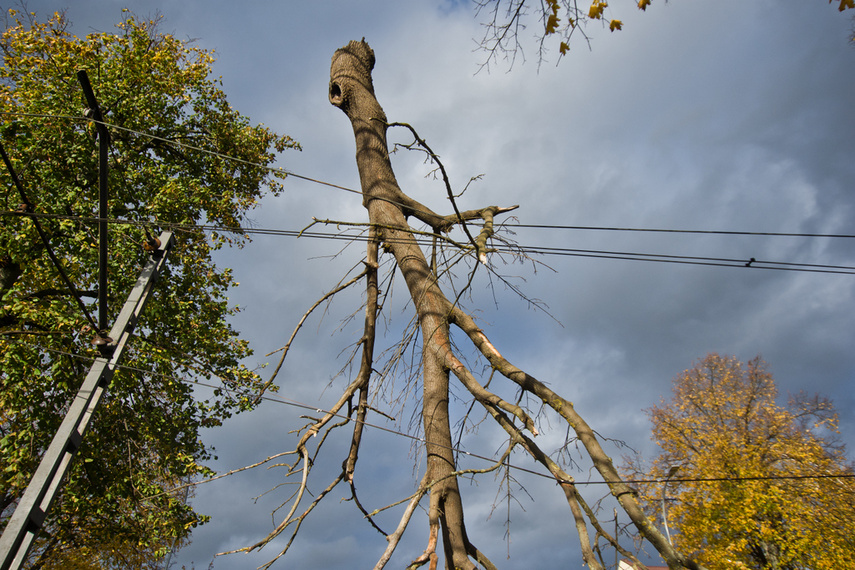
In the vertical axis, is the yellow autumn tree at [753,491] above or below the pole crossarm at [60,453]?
above

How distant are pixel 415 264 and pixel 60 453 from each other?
2.82 m

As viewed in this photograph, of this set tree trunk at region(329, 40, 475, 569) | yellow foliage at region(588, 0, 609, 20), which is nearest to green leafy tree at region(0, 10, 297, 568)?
tree trunk at region(329, 40, 475, 569)

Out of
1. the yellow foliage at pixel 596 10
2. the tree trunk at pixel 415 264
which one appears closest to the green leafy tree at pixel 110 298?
the tree trunk at pixel 415 264

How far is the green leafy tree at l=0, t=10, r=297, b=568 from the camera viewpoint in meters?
6.57

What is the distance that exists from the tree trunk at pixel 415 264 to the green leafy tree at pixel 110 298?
1489 mm

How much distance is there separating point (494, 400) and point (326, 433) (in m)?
1.49

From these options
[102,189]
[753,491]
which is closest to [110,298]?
[102,189]

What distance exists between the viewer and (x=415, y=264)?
4.49 metres

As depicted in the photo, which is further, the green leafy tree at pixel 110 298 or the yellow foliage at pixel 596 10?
the green leafy tree at pixel 110 298

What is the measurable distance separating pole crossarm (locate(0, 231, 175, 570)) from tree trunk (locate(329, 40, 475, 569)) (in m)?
2.14

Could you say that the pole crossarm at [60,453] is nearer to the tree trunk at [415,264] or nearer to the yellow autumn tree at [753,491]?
the tree trunk at [415,264]

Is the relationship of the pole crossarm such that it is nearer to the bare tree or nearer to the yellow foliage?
the bare tree

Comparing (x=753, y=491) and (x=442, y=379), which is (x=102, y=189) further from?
(x=753, y=491)

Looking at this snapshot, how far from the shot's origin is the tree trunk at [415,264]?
3.50 meters
